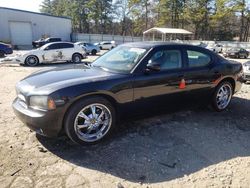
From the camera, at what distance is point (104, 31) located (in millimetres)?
63375

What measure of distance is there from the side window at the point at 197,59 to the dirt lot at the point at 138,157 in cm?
115

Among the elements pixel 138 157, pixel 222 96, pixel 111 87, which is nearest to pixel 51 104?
pixel 111 87

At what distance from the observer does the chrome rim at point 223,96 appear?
5.58 metres

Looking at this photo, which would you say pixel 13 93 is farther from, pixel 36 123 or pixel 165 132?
pixel 165 132

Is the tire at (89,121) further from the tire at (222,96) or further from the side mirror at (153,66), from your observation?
the tire at (222,96)

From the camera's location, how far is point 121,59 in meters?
4.54

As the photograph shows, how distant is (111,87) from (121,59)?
874 millimetres

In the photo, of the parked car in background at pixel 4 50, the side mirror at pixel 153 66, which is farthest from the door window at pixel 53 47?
the side mirror at pixel 153 66

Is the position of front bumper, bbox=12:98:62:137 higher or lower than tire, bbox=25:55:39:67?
higher

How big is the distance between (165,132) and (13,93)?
490cm

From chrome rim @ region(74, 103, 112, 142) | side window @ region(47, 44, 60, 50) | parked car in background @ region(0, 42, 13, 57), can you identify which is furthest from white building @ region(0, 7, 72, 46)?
chrome rim @ region(74, 103, 112, 142)

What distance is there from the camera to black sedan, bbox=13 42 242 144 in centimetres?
352

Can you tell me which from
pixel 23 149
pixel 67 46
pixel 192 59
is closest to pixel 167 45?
pixel 192 59

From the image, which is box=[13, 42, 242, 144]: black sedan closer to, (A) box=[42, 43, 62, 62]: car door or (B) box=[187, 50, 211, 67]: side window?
(B) box=[187, 50, 211, 67]: side window
